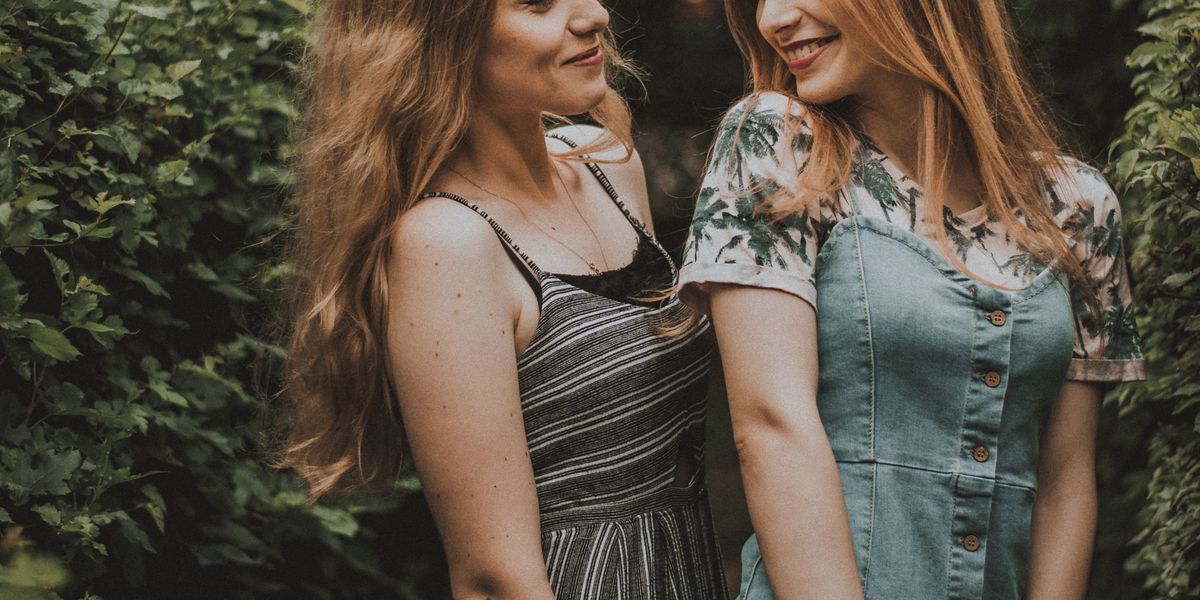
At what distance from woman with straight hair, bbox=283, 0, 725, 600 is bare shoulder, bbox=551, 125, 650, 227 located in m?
0.25

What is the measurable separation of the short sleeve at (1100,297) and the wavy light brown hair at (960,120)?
36mm

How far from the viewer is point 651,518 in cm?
207

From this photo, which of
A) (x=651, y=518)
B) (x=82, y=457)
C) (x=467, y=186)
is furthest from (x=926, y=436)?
(x=82, y=457)

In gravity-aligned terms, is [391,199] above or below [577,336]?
above

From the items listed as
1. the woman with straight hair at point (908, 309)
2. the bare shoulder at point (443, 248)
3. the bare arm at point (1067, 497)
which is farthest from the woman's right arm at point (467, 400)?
the bare arm at point (1067, 497)

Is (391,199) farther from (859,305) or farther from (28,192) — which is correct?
(859,305)

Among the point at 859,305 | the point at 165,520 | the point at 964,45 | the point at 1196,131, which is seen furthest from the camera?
the point at 165,520

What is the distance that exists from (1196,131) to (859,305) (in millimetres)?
709

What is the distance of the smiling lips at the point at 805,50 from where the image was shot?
185 cm

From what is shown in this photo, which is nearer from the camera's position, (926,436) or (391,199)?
(926,436)

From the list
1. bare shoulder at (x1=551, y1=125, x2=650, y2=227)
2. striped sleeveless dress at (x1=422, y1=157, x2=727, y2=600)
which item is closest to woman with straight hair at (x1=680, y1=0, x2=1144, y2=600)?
striped sleeveless dress at (x1=422, y1=157, x2=727, y2=600)

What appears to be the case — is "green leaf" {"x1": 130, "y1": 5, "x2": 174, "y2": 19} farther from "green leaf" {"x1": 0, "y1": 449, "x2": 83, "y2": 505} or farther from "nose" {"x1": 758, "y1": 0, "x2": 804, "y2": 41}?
"nose" {"x1": 758, "y1": 0, "x2": 804, "y2": 41}

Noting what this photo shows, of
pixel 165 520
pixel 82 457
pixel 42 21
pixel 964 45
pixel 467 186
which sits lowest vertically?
pixel 165 520

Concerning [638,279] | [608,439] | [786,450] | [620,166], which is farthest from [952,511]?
[620,166]
